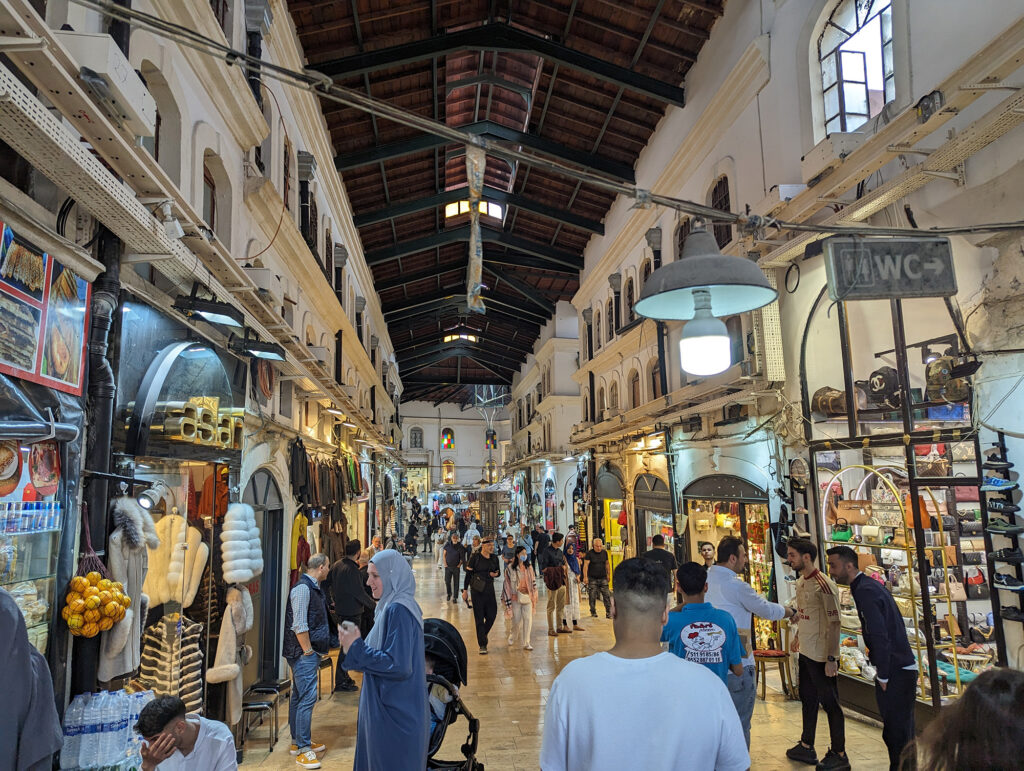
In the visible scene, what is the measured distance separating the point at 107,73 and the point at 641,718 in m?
3.51

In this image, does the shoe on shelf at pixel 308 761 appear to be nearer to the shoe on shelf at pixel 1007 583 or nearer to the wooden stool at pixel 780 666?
the wooden stool at pixel 780 666

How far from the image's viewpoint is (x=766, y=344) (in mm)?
7668

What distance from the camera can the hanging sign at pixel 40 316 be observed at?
2777 mm

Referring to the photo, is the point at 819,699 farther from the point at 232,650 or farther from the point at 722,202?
the point at 722,202

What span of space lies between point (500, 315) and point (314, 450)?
17.2m

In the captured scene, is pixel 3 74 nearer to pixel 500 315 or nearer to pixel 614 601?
pixel 614 601

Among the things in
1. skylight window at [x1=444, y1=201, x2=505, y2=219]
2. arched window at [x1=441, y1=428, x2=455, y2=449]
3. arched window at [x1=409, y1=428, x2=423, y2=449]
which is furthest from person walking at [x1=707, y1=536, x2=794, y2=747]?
arched window at [x1=409, y1=428, x2=423, y2=449]

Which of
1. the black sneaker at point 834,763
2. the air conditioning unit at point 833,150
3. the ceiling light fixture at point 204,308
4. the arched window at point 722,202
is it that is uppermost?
the arched window at point 722,202

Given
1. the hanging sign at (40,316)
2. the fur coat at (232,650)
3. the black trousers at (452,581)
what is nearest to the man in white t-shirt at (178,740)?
the hanging sign at (40,316)

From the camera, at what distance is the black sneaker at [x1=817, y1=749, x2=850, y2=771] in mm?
4871

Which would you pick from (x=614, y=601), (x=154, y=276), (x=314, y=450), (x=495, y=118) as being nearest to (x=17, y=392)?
(x=154, y=276)

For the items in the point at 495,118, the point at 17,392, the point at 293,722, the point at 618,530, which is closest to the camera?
the point at 17,392

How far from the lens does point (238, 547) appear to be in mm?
5590

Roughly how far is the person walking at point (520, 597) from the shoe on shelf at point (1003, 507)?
20.1ft
